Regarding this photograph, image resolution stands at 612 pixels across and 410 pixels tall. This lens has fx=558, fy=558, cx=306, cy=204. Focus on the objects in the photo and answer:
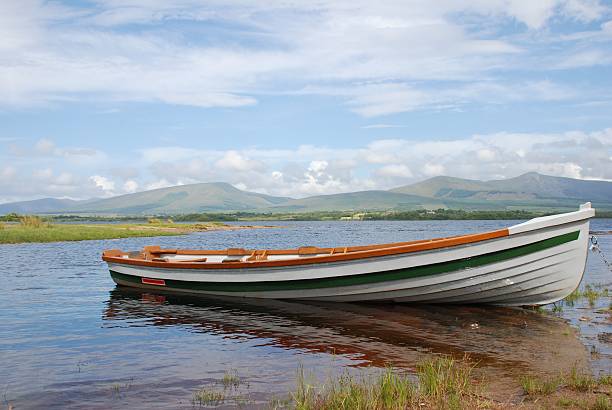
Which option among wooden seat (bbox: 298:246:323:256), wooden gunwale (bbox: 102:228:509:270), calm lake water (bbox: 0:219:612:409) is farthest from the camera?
wooden seat (bbox: 298:246:323:256)

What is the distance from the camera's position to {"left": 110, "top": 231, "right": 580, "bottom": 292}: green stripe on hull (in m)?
15.1

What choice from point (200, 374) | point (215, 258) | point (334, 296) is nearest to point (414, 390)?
point (200, 374)

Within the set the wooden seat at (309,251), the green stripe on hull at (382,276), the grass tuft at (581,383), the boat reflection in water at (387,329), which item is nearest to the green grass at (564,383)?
the grass tuft at (581,383)

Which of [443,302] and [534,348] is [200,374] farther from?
[443,302]

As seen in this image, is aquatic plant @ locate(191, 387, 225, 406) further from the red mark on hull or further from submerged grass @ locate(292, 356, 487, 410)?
the red mark on hull

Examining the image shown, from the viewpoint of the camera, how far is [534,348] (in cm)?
1205

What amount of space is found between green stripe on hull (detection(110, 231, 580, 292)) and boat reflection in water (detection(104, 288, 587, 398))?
546mm

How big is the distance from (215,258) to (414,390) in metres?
15.4

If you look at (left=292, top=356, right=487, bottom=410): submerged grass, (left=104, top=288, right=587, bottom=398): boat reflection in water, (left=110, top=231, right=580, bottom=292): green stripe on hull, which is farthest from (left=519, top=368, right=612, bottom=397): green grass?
(left=110, top=231, right=580, bottom=292): green stripe on hull

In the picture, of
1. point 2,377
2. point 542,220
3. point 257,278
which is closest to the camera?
point 2,377

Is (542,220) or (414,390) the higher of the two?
(542,220)

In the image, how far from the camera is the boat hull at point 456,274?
15102 millimetres

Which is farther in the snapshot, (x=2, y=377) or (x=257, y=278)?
(x=257, y=278)

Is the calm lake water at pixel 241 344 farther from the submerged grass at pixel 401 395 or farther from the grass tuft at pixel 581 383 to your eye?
the grass tuft at pixel 581 383
